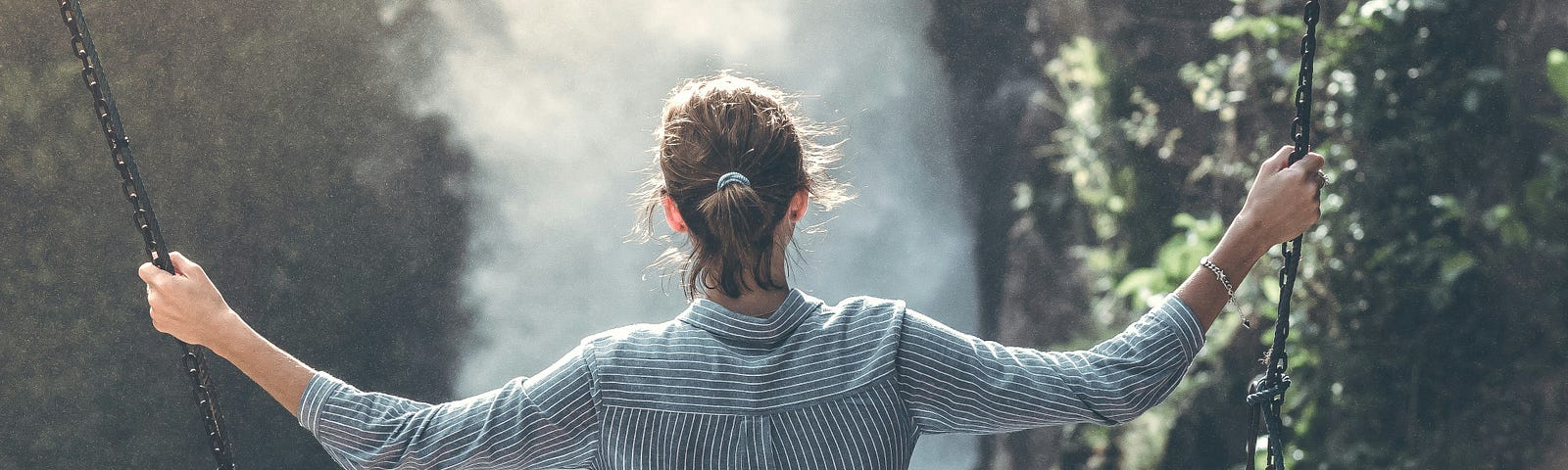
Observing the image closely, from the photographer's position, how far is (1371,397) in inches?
94.4

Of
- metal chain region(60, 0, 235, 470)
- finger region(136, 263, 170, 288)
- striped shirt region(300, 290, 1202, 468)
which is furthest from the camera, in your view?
metal chain region(60, 0, 235, 470)

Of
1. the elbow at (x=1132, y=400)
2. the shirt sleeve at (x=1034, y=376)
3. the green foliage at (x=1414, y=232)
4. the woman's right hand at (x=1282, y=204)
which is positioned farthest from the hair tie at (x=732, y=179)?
the green foliage at (x=1414, y=232)

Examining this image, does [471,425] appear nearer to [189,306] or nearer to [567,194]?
[189,306]

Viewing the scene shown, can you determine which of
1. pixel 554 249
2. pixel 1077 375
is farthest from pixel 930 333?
pixel 554 249

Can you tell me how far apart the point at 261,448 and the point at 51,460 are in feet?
1.20

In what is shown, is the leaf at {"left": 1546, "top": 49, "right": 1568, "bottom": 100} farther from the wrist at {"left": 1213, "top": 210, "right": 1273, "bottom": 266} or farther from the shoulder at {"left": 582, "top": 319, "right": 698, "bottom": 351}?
the shoulder at {"left": 582, "top": 319, "right": 698, "bottom": 351}

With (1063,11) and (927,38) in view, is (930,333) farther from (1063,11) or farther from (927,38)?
(1063,11)

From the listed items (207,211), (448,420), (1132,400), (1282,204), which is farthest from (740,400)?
(207,211)

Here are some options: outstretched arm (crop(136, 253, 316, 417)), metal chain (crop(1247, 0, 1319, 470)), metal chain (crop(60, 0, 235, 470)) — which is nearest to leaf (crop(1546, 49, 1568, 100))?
metal chain (crop(1247, 0, 1319, 470))

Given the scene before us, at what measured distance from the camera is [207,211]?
7.07 ft

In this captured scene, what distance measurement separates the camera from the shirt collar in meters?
1.08

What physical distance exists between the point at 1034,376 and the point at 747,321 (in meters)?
0.29

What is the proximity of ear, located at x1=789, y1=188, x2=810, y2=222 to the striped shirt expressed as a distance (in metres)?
0.08

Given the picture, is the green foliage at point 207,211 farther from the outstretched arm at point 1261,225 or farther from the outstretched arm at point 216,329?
the outstretched arm at point 1261,225
